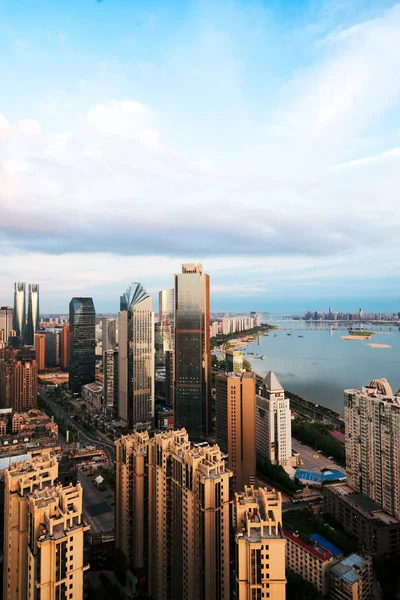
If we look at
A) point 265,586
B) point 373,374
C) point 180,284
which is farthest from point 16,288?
point 265,586

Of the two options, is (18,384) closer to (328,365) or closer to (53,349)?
(53,349)

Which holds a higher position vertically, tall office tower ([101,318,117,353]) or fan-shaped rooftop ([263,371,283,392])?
tall office tower ([101,318,117,353])

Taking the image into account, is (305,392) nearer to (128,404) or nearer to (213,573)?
(128,404)

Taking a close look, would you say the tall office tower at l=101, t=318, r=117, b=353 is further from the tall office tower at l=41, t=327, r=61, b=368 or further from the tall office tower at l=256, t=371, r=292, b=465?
the tall office tower at l=256, t=371, r=292, b=465

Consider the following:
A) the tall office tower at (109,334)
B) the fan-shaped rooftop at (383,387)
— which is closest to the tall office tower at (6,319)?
the tall office tower at (109,334)

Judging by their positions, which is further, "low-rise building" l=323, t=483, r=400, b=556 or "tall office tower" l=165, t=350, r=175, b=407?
"tall office tower" l=165, t=350, r=175, b=407

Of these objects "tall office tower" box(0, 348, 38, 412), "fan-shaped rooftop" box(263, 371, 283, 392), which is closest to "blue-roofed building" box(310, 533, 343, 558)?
"fan-shaped rooftop" box(263, 371, 283, 392)
